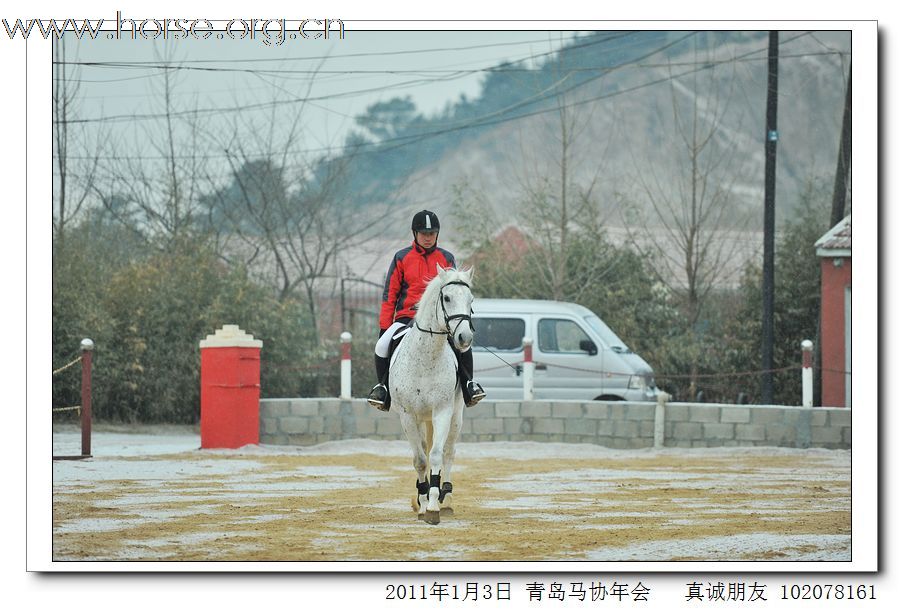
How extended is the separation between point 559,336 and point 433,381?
10.5 m

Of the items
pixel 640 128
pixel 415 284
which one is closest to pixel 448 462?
pixel 415 284

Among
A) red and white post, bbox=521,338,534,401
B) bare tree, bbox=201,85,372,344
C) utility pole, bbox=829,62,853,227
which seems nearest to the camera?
red and white post, bbox=521,338,534,401

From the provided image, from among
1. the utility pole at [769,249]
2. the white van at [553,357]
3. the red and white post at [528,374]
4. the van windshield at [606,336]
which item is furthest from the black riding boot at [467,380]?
the utility pole at [769,249]

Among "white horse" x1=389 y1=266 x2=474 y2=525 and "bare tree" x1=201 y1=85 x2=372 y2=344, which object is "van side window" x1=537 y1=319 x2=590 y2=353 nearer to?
"bare tree" x1=201 y1=85 x2=372 y2=344

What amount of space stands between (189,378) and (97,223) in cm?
505

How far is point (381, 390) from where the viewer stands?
10656 millimetres

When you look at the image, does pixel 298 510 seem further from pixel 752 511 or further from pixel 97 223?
pixel 97 223

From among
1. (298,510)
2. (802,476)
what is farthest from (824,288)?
(298,510)

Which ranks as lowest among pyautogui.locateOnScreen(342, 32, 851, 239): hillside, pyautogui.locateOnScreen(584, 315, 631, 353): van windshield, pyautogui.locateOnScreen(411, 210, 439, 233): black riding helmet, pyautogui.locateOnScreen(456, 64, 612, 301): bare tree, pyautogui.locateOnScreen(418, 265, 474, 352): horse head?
pyautogui.locateOnScreen(584, 315, 631, 353): van windshield

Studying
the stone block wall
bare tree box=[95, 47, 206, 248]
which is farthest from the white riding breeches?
bare tree box=[95, 47, 206, 248]

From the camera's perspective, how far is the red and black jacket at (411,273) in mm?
10602

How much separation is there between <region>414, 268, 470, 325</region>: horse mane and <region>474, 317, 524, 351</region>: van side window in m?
10.4

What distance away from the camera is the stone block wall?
736 inches

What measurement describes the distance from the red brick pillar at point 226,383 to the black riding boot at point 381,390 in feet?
24.4
